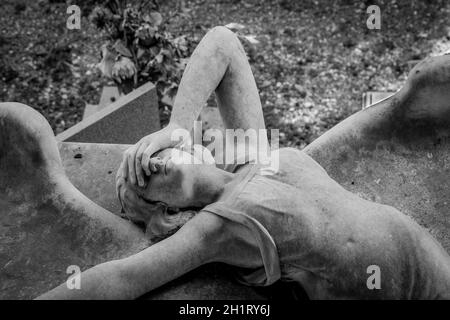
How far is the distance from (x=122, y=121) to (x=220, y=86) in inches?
60.2

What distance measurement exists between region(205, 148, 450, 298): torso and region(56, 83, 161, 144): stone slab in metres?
1.83

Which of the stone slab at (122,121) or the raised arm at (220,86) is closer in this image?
the raised arm at (220,86)

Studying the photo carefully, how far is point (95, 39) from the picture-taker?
19.3ft

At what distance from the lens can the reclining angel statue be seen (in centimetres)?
229

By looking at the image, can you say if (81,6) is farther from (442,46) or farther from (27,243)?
(442,46)

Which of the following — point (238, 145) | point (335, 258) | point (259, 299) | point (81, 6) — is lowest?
point (259, 299)

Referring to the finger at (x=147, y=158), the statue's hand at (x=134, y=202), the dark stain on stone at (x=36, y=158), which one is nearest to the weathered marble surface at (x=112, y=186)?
the dark stain on stone at (x=36, y=158)

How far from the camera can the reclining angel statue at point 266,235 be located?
2.29 meters

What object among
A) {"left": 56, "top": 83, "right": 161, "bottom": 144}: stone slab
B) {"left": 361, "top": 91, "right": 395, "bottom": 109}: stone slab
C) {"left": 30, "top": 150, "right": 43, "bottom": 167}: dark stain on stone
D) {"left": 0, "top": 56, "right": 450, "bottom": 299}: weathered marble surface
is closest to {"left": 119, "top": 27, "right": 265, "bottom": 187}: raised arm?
{"left": 0, "top": 56, "right": 450, "bottom": 299}: weathered marble surface

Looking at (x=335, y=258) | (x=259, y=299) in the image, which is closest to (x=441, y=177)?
(x=335, y=258)

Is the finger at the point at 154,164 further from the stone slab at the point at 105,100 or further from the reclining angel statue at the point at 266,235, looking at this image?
the stone slab at the point at 105,100

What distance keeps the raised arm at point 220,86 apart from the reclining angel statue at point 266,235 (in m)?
0.21

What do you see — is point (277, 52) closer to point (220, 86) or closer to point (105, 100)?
point (105, 100)

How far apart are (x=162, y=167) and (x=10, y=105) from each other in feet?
2.76
